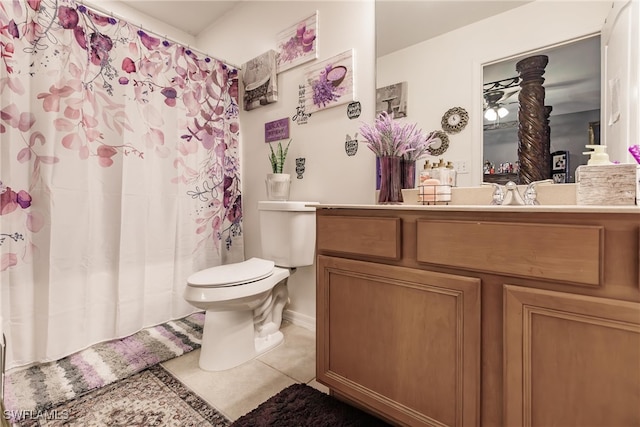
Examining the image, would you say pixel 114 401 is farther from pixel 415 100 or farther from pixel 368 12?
pixel 368 12

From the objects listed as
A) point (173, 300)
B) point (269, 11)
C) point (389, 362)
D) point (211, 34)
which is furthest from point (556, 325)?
point (211, 34)

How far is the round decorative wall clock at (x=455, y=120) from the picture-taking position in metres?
1.29

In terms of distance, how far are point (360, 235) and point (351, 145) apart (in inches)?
30.4

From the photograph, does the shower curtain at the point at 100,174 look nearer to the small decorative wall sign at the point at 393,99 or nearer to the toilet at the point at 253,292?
the toilet at the point at 253,292

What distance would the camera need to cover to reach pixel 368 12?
1.57m

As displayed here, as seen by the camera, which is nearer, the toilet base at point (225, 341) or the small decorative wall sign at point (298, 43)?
the toilet base at point (225, 341)

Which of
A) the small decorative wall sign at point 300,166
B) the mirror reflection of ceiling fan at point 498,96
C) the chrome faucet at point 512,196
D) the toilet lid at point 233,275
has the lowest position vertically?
the toilet lid at point 233,275

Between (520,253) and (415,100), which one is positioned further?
(415,100)

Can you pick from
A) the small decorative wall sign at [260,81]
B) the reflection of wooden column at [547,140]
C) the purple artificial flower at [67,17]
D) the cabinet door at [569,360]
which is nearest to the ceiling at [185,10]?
the small decorative wall sign at [260,81]

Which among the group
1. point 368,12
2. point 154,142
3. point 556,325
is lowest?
point 556,325

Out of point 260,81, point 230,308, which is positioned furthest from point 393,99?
point 230,308

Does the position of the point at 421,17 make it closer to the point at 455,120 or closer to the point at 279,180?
the point at 455,120

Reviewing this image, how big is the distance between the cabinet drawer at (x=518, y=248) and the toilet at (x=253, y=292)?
57 cm

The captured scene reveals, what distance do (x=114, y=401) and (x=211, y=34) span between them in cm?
267
